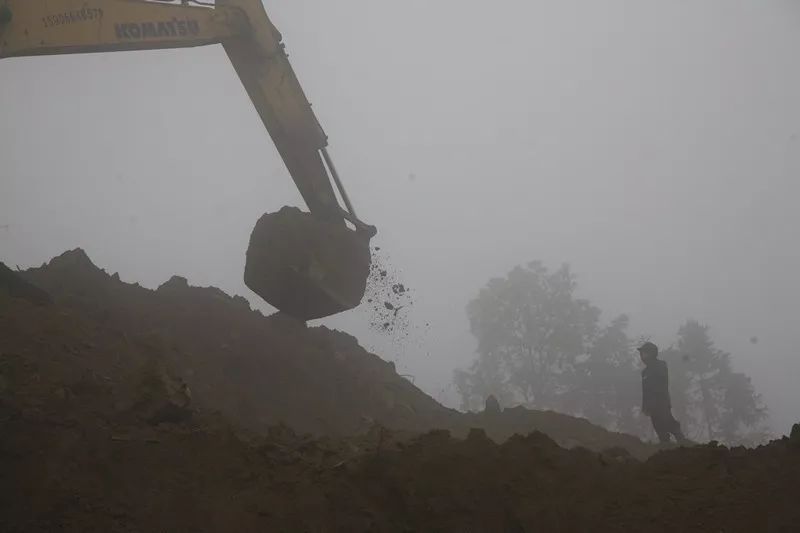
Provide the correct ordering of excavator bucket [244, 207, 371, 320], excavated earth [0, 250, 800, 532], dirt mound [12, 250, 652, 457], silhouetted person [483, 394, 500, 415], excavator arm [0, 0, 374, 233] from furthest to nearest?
silhouetted person [483, 394, 500, 415] < excavator bucket [244, 207, 371, 320] < dirt mound [12, 250, 652, 457] < excavator arm [0, 0, 374, 233] < excavated earth [0, 250, 800, 532]

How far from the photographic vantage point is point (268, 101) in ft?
23.8

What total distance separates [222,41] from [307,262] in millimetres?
3191

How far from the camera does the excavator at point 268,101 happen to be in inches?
202

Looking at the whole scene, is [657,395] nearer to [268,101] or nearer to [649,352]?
[649,352]

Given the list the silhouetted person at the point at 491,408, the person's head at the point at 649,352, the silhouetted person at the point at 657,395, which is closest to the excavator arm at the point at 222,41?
the silhouetted person at the point at 491,408

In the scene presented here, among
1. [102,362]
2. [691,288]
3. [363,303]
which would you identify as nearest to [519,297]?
[363,303]

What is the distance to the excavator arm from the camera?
4.99m

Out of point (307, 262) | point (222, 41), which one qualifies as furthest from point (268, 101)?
point (307, 262)

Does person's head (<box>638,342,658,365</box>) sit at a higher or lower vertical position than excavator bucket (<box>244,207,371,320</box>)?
lower

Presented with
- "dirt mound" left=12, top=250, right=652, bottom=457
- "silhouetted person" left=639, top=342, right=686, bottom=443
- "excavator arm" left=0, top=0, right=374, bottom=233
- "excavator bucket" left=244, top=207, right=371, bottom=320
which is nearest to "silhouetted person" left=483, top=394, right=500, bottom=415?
"dirt mound" left=12, top=250, right=652, bottom=457

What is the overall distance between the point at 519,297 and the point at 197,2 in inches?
1089

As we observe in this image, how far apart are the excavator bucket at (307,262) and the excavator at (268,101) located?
0.05 feet

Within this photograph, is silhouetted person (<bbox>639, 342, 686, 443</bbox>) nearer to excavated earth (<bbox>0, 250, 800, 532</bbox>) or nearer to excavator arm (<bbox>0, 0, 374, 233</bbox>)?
excavator arm (<bbox>0, 0, 374, 233</bbox>)

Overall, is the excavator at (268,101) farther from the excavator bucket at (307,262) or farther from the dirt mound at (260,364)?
the dirt mound at (260,364)
